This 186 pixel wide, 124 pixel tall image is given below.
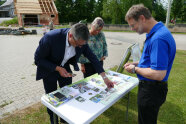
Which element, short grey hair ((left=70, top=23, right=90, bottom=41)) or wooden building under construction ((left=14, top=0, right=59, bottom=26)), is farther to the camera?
wooden building under construction ((left=14, top=0, right=59, bottom=26))

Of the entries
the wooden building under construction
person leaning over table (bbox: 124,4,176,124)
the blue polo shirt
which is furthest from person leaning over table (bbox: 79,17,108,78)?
the wooden building under construction

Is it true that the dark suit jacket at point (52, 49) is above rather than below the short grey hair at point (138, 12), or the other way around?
below

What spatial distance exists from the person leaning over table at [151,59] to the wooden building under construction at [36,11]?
31.2 m

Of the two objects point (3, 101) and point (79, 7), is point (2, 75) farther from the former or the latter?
point (79, 7)

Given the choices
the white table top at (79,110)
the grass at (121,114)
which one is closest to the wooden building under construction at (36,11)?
the grass at (121,114)

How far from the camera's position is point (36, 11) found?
29.7 m

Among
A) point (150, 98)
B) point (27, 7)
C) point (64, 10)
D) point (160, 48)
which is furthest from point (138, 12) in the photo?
point (64, 10)

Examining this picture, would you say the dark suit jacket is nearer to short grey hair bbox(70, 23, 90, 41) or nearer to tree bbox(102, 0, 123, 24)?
short grey hair bbox(70, 23, 90, 41)

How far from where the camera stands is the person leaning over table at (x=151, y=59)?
1.26 m

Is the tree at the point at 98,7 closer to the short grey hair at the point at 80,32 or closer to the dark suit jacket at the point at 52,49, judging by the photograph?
the dark suit jacket at the point at 52,49

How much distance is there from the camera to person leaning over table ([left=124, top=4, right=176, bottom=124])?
1.26m

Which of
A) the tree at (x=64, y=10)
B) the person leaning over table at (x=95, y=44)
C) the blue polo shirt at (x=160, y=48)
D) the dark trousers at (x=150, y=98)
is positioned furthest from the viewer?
the tree at (x=64, y=10)

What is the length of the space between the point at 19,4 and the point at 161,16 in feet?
101

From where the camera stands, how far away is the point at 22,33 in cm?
1535
